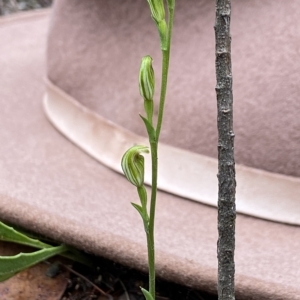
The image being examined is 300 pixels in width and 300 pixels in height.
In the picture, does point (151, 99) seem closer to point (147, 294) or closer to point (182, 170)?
point (147, 294)

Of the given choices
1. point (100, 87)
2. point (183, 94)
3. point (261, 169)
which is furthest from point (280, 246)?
point (100, 87)

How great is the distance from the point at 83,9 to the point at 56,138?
200 millimetres

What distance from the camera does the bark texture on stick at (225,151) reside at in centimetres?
35

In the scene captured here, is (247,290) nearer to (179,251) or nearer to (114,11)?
(179,251)

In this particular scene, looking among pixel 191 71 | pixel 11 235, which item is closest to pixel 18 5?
pixel 191 71

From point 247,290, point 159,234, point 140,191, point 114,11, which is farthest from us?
point 114,11

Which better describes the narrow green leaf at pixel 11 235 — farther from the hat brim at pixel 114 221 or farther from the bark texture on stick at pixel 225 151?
the bark texture on stick at pixel 225 151

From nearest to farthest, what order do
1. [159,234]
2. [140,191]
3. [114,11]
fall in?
1. [140,191]
2. [159,234]
3. [114,11]

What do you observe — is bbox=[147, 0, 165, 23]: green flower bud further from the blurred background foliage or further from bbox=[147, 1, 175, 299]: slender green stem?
the blurred background foliage

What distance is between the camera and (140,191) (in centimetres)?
41

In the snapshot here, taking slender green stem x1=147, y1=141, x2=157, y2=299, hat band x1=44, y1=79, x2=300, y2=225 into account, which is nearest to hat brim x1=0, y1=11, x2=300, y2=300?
hat band x1=44, y1=79, x2=300, y2=225

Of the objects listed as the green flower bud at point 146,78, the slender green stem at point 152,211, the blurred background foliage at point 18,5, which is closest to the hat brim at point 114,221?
the slender green stem at point 152,211

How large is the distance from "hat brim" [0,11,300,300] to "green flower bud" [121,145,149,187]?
17 cm

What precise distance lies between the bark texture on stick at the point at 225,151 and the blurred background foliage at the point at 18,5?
5.71ft
